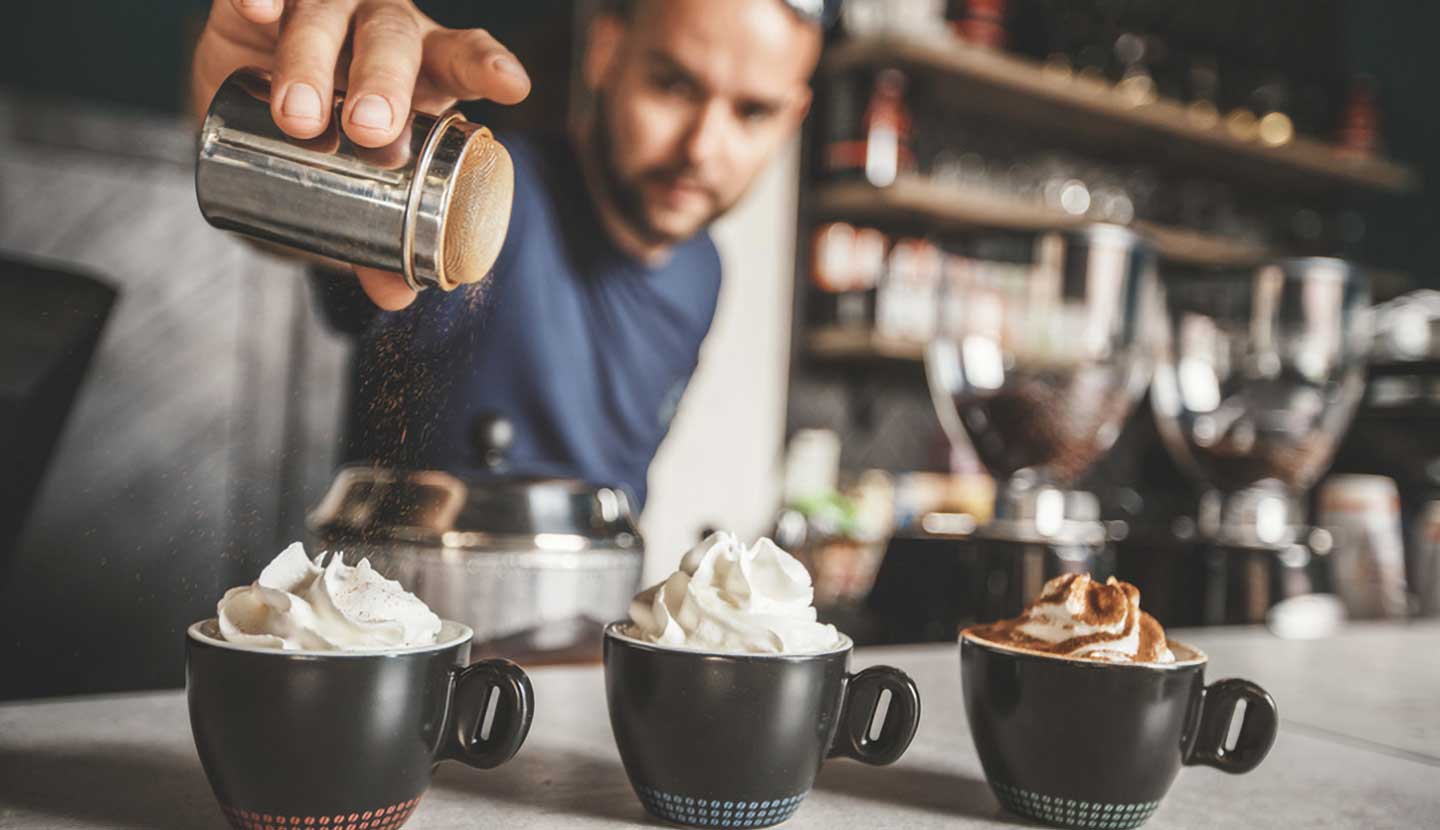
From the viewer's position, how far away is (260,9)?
658mm

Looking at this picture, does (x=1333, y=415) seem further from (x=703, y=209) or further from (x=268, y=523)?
(x=268, y=523)

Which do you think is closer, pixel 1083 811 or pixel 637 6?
pixel 1083 811

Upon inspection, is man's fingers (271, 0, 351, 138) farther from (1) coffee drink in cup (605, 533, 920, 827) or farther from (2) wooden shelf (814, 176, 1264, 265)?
(2) wooden shelf (814, 176, 1264, 265)

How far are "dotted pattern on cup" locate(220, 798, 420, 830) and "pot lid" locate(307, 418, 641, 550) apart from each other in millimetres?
368

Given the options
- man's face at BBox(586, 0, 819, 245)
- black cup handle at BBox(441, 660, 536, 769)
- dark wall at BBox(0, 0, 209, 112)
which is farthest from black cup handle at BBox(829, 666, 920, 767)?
dark wall at BBox(0, 0, 209, 112)

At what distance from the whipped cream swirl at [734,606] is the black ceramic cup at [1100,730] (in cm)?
10

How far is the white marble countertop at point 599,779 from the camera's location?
24.0 inches

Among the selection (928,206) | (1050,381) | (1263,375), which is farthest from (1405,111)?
(1050,381)

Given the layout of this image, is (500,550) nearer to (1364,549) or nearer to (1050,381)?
(1050,381)

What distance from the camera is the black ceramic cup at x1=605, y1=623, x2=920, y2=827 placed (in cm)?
60

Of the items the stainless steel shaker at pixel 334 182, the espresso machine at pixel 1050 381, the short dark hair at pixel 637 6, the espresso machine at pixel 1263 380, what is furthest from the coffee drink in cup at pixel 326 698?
the short dark hair at pixel 637 6

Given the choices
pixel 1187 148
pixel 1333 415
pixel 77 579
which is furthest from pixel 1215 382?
pixel 1187 148

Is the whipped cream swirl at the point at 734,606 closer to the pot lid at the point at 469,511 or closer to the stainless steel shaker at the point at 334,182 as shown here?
the stainless steel shaker at the point at 334,182

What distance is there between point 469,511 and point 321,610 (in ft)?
1.51
